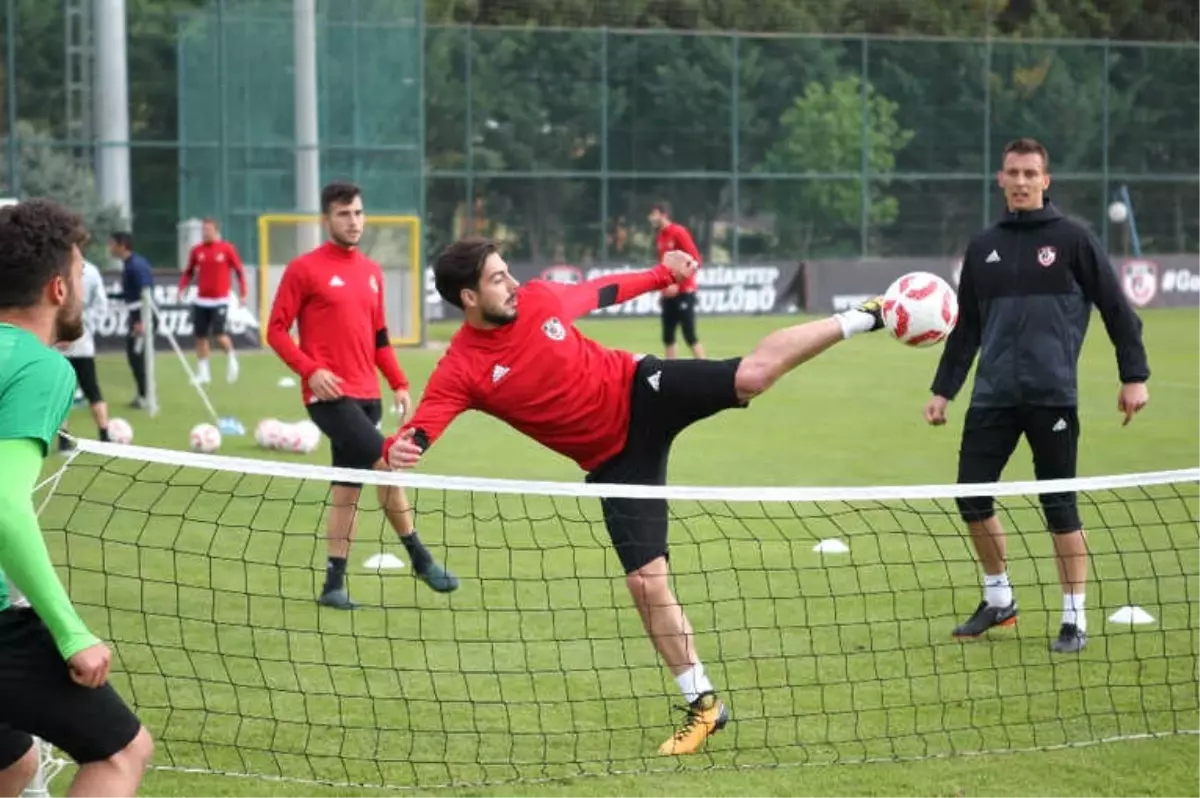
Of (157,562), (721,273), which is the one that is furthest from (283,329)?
(721,273)

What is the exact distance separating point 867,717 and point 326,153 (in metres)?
25.4

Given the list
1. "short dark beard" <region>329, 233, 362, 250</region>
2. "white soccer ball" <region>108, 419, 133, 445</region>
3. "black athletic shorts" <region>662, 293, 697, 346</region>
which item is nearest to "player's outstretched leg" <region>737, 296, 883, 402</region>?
"short dark beard" <region>329, 233, 362, 250</region>

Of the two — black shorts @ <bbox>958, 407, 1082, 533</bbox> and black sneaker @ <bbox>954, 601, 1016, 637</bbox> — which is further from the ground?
black shorts @ <bbox>958, 407, 1082, 533</bbox>

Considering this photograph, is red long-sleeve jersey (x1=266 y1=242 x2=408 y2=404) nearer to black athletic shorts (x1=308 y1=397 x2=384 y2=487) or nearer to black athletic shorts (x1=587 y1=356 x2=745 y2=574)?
black athletic shorts (x1=308 y1=397 x2=384 y2=487)

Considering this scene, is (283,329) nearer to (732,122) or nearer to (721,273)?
(721,273)

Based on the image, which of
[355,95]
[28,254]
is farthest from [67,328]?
[355,95]

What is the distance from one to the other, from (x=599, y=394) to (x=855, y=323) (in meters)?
1.08

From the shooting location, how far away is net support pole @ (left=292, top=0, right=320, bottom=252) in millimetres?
30250

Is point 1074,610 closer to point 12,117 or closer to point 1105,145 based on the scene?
point 12,117

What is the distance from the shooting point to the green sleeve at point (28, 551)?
439 cm

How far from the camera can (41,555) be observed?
14.5 ft

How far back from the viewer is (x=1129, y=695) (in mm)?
7789

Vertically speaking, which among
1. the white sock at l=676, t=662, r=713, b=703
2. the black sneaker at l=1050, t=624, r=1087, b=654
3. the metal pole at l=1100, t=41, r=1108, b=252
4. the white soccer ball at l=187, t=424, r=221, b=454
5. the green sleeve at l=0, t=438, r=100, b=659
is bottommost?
the white soccer ball at l=187, t=424, r=221, b=454

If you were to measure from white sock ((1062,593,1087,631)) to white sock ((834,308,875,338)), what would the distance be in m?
2.14
